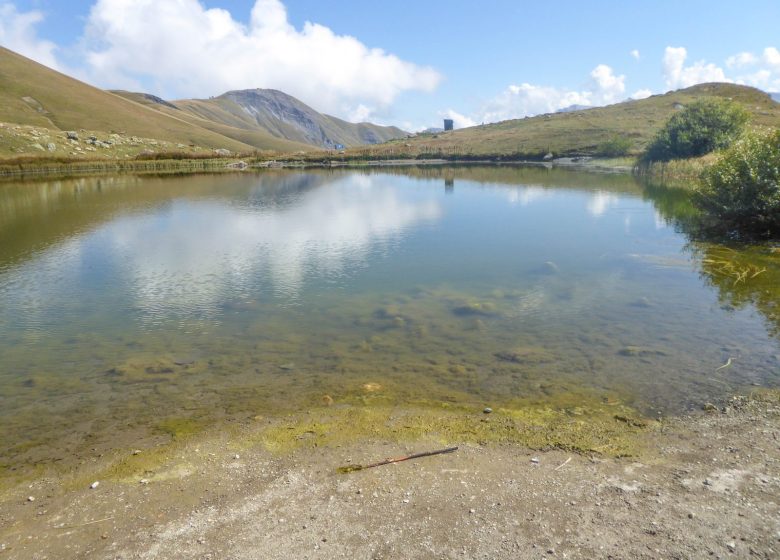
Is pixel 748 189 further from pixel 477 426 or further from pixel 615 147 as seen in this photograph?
pixel 615 147

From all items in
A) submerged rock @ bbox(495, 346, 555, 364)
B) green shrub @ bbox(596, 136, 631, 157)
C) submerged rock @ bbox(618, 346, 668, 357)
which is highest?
green shrub @ bbox(596, 136, 631, 157)

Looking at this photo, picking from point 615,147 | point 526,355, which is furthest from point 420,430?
point 615,147

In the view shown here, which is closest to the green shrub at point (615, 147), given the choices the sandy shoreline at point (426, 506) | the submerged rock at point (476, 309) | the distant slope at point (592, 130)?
the distant slope at point (592, 130)

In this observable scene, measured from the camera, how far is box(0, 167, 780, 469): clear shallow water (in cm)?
1464

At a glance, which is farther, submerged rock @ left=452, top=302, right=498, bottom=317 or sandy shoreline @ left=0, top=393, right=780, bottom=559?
submerged rock @ left=452, top=302, right=498, bottom=317

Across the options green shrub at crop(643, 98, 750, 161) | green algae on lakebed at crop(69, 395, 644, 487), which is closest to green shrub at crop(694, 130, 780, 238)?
green algae on lakebed at crop(69, 395, 644, 487)

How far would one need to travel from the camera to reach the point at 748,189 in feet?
112

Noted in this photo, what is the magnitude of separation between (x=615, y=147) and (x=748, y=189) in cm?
10925

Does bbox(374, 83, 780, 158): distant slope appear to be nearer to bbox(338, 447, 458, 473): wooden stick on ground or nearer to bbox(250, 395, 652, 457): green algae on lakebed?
bbox(250, 395, 652, 457): green algae on lakebed

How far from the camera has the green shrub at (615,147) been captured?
13125 centimetres

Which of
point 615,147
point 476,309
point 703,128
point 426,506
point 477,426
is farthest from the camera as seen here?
point 615,147

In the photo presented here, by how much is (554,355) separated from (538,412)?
4.29 m

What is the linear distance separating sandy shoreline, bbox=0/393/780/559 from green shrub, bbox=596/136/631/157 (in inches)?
5338

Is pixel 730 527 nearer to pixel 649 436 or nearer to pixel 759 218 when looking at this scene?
pixel 649 436
